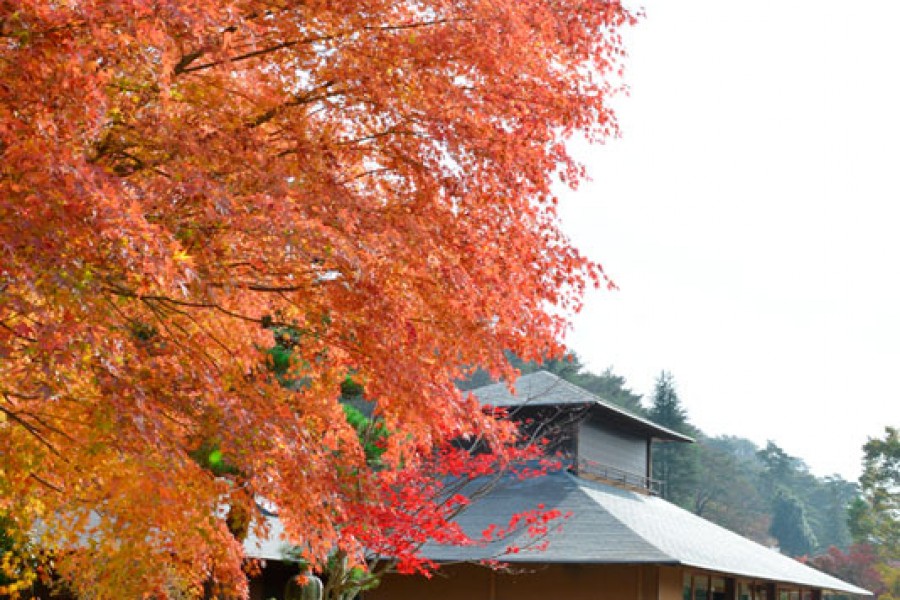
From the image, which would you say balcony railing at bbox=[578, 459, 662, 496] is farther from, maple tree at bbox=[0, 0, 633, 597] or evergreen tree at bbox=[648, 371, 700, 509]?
evergreen tree at bbox=[648, 371, 700, 509]

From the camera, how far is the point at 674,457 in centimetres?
5731

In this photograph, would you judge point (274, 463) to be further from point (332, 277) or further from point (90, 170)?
point (90, 170)

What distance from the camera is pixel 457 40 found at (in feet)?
23.0

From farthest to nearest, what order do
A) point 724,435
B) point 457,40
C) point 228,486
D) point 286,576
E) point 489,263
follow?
point 724,435, point 286,576, point 228,486, point 489,263, point 457,40

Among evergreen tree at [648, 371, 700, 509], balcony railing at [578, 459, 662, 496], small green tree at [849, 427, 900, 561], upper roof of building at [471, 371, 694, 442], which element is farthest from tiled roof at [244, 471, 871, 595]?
evergreen tree at [648, 371, 700, 509]

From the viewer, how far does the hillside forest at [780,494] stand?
45.5m

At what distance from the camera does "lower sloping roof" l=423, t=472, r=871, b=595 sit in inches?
698

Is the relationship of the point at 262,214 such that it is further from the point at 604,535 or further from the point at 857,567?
the point at 857,567

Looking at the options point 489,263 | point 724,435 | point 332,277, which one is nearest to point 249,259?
point 332,277

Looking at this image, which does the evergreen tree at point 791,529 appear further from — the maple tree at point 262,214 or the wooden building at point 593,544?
the maple tree at point 262,214

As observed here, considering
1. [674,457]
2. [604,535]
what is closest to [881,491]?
[674,457]

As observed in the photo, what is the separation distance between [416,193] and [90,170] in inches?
107

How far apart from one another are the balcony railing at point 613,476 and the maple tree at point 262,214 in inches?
571

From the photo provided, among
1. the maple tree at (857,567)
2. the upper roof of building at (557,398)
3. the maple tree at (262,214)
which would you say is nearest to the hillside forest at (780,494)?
the maple tree at (857,567)
